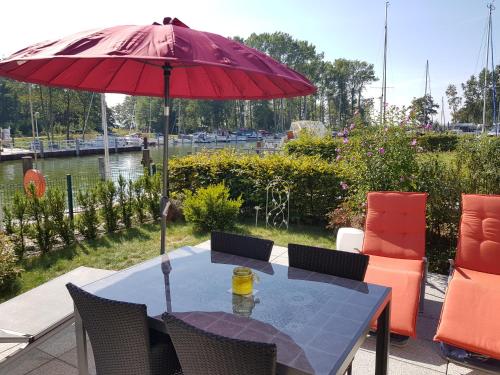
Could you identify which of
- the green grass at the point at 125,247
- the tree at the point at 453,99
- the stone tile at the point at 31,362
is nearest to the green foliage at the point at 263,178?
the green grass at the point at 125,247

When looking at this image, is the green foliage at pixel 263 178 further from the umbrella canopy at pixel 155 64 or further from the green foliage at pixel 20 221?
the umbrella canopy at pixel 155 64

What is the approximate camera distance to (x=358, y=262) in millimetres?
2242

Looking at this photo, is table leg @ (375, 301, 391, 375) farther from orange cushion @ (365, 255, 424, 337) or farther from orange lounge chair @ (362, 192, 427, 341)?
orange lounge chair @ (362, 192, 427, 341)

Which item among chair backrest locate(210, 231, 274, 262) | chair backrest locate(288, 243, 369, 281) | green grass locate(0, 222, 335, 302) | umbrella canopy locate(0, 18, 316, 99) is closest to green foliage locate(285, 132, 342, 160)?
green grass locate(0, 222, 335, 302)

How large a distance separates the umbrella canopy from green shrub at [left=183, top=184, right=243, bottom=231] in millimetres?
2776

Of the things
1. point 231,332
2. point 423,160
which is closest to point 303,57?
point 423,160

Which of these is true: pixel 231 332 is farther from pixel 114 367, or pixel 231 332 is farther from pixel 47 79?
pixel 47 79

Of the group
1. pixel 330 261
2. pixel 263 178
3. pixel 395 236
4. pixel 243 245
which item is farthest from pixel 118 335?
pixel 263 178

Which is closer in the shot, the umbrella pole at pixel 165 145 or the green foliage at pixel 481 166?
the umbrella pole at pixel 165 145

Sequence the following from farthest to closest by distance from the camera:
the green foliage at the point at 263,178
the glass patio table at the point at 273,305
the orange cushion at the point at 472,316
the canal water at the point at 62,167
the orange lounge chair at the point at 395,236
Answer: the canal water at the point at 62,167, the green foliage at the point at 263,178, the orange lounge chair at the point at 395,236, the orange cushion at the point at 472,316, the glass patio table at the point at 273,305

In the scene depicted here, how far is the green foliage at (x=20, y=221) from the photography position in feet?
16.1

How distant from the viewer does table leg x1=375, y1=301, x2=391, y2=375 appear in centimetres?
211

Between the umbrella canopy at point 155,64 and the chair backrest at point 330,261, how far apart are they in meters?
1.08

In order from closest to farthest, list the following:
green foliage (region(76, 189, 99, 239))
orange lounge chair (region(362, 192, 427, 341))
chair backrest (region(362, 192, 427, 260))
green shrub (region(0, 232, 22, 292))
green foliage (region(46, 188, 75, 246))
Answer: orange lounge chair (region(362, 192, 427, 341)) < chair backrest (region(362, 192, 427, 260)) < green shrub (region(0, 232, 22, 292)) < green foliage (region(46, 188, 75, 246)) < green foliage (region(76, 189, 99, 239))
